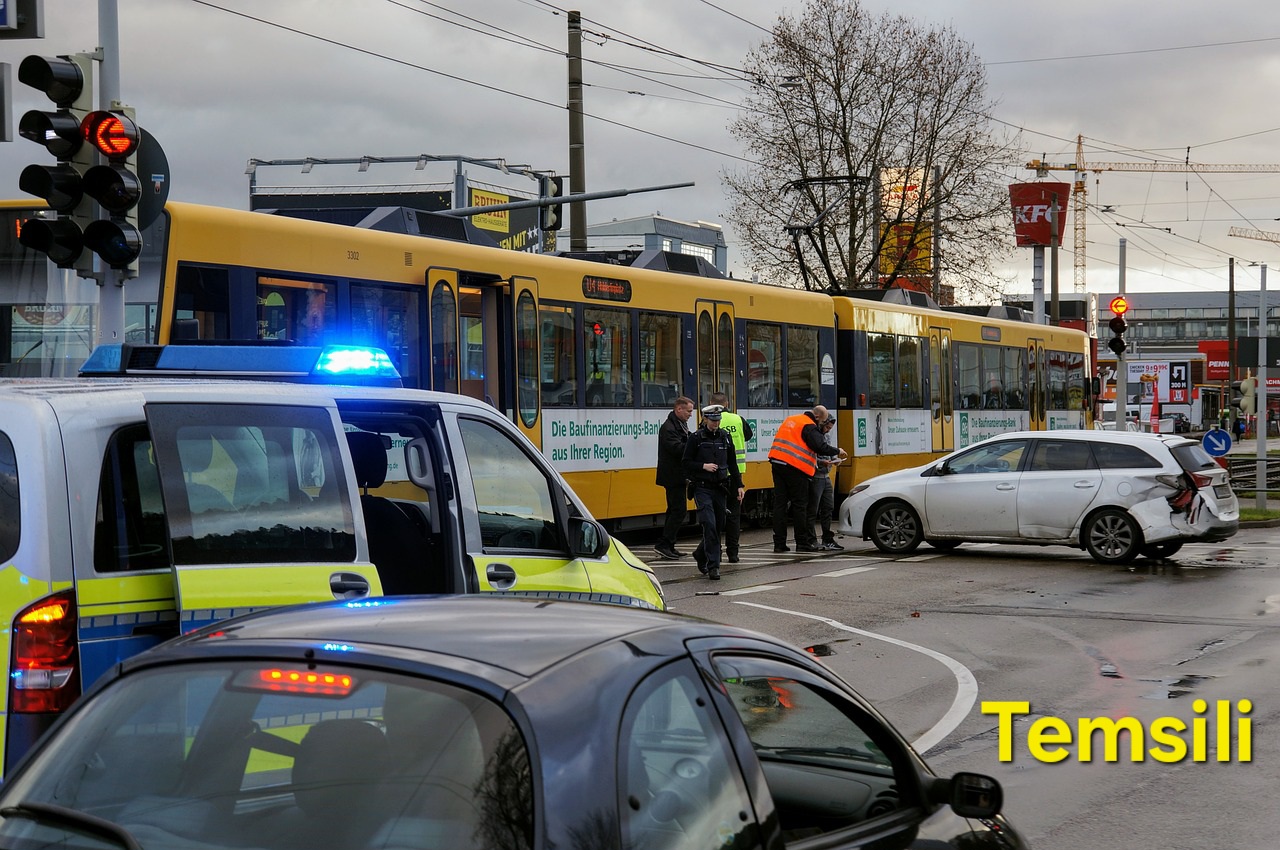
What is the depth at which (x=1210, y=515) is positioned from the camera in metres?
17.3

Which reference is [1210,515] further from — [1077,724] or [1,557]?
[1,557]

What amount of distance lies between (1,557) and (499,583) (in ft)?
8.09

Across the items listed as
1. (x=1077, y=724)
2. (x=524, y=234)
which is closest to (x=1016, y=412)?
(x=1077, y=724)

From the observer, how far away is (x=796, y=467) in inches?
744

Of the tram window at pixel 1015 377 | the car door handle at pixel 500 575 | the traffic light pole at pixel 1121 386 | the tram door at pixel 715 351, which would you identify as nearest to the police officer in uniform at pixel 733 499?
the tram door at pixel 715 351

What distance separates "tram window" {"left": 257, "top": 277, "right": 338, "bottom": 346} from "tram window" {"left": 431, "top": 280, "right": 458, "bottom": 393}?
1.38m

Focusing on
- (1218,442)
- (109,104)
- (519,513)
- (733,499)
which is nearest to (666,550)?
(733,499)

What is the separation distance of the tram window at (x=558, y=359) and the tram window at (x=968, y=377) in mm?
12882

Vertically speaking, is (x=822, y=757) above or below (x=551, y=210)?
below

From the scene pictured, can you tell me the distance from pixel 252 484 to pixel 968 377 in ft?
85.2

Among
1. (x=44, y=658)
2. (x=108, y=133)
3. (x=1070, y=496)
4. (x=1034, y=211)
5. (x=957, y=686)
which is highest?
(x=1034, y=211)

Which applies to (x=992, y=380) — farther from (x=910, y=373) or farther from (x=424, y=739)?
(x=424, y=739)

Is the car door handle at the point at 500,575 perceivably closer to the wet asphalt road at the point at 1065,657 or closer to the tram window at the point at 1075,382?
the wet asphalt road at the point at 1065,657

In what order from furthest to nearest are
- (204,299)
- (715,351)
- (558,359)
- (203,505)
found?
(715,351) → (558,359) → (204,299) → (203,505)
